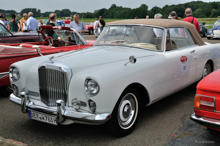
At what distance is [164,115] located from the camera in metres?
4.25

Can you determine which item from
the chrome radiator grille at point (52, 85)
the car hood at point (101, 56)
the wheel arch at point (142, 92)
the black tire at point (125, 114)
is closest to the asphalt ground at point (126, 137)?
the black tire at point (125, 114)

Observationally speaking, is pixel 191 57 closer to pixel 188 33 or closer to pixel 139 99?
pixel 188 33

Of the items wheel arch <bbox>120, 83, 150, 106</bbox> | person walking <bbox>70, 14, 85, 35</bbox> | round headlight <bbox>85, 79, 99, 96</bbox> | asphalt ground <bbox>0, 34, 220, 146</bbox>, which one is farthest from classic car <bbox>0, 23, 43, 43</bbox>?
round headlight <bbox>85, 79, 99, 96</bbox>

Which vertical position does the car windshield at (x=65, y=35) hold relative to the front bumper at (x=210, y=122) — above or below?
above

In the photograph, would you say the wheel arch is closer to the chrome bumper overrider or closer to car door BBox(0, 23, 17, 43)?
the chrome bumper overrider

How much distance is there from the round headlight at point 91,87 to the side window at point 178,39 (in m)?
1.85

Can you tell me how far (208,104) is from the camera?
288cm

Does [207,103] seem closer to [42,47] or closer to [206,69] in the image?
[206,69]

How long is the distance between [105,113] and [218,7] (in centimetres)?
7609

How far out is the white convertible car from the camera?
306 cm

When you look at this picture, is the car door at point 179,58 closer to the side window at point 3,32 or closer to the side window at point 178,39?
the side window at point 178,39

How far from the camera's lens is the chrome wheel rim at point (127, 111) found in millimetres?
3354

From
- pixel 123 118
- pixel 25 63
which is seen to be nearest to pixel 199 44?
pixel 123 118

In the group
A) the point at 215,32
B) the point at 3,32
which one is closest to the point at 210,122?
the point at 3,32
